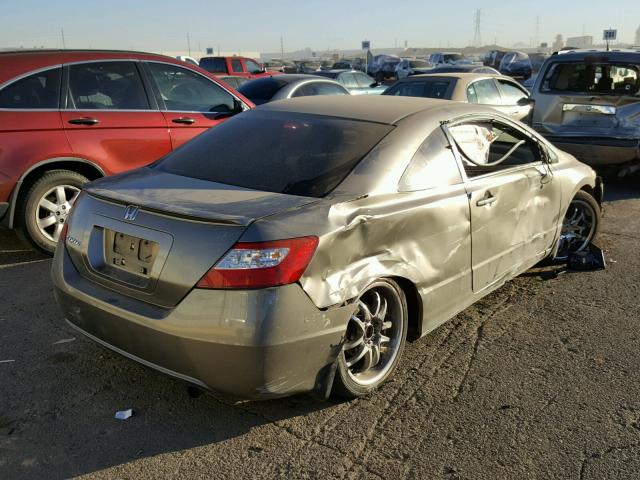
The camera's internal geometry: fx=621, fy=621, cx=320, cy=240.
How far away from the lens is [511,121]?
4.51 metres

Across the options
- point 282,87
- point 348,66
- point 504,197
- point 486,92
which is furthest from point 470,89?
point 348,66

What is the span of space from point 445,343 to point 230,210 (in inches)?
73.6

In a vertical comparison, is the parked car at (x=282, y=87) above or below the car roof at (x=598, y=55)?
below

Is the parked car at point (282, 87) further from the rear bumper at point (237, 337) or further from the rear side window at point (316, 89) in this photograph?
the rear bumper at point (237, 337)

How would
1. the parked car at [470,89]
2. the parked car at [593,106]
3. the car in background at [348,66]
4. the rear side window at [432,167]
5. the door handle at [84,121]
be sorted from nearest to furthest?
1. the rear side window at [432,167]
2. the door handle at [84,121]
3. the parked car at [593,106]
4. the parked car at [470,89]
5. the car in background at [348,66]

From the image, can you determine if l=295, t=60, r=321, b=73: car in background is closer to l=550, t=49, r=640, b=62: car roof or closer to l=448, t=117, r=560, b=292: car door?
l=550, t=49, r=640, b=62: car roof

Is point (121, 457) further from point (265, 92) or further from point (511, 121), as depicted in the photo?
point (265, 92)

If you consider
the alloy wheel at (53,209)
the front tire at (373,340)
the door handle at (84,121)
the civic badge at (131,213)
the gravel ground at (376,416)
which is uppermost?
the door handle at (84,121)

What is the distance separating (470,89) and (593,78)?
1.71 m

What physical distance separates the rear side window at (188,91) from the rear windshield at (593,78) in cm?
490

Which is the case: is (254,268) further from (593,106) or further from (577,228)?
(593,106)

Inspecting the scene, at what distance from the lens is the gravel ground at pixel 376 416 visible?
2.80 metres

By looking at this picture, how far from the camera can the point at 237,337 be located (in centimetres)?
266

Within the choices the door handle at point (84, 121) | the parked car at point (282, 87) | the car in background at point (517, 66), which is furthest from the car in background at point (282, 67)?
the door handle at point (84, 121)
